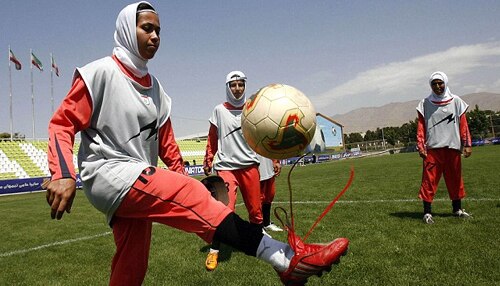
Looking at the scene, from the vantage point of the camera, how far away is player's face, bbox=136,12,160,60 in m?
2.91

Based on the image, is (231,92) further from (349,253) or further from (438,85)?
(438,85)

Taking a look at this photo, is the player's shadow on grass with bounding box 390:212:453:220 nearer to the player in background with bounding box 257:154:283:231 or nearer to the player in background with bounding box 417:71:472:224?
the player in background with bounding box 417:71:472:224

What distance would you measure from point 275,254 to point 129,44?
183cm

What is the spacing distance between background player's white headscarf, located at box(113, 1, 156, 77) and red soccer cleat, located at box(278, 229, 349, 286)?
5.67ft

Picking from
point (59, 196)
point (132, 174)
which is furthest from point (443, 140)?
point (59, 196)

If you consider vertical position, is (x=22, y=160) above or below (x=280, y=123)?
above

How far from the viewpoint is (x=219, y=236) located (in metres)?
2.34

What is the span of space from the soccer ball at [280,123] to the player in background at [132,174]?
23.7 inches

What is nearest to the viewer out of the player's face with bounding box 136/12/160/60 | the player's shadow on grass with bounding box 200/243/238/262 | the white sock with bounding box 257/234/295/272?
the white sock with bounding box 257/234/295/272

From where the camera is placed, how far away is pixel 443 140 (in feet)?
22.6

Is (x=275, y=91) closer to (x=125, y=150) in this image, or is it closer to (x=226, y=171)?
(x=125, y=150)

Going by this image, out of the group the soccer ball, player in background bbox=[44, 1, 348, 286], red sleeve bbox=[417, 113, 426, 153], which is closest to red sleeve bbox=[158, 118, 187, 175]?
player in background bbox=[44, 1, 348, 286]

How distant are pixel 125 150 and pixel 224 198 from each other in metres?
0.84

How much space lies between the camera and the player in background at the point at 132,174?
7.53 feet
